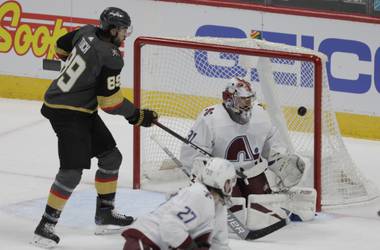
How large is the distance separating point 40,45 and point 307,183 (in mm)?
3072

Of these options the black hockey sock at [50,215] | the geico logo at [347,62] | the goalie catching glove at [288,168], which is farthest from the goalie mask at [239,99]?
the geico logo at [347,62]

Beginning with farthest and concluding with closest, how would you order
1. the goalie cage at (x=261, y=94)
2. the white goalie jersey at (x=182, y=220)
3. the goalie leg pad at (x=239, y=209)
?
1. the goalie cage at (x=261, y=94)
2. the goalie leg pad at (x=239, y=209)
3. the white goalie jersey at (x=182, y=220)

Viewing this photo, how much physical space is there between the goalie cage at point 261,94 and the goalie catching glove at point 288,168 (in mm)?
94

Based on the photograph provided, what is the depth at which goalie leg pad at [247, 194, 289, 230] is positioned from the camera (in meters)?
7.03

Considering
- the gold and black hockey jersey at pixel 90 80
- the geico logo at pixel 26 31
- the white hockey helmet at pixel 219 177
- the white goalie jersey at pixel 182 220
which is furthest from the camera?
the geico logo at pixel 26 31

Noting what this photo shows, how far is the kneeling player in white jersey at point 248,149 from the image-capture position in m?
7.13

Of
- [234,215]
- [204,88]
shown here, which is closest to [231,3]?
[204,88]

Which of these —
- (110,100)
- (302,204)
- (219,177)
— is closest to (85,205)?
(110,100)

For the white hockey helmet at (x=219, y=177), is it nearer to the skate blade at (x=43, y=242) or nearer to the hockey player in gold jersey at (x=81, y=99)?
the hockey player in gold jersey at (x=81, y=99)

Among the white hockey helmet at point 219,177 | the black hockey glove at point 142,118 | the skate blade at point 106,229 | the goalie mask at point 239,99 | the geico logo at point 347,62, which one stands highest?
the geico logo at point 347,62

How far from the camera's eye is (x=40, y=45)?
10016 mm

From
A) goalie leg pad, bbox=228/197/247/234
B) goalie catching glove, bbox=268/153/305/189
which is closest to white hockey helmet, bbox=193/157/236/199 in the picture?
goalie leg pad, bbox=228/197/247/234

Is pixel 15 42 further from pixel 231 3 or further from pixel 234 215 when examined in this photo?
pixel 234 215

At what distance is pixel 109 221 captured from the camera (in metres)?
6.94
